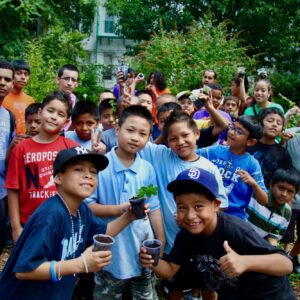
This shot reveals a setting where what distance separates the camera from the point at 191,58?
1195cm

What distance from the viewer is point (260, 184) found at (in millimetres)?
4125

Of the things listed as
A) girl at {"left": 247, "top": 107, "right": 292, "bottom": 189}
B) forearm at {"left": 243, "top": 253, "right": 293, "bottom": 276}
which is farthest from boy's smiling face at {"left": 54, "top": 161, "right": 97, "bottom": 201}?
girl at {"left": 247, "top": 107, "right": 292, "bottom": 189}

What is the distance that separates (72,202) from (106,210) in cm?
64

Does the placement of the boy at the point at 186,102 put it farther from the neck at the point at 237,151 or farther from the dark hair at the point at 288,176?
the dark hair at the point at 288,176

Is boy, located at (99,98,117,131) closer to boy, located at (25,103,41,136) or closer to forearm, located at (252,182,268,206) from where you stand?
boy, located at (25,103,41,136)

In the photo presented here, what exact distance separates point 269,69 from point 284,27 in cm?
222

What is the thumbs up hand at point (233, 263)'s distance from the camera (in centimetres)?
231

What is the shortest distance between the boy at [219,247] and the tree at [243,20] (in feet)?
60.8

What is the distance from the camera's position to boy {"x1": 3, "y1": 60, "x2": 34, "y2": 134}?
216 inches

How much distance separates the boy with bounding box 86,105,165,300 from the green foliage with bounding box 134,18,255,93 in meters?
6.32

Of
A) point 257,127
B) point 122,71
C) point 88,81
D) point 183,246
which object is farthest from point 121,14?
point 183,246

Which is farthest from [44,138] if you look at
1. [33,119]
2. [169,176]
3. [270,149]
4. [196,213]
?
[270,149]

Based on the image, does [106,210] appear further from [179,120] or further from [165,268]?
[179,120]

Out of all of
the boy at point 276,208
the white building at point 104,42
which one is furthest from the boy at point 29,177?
the white building at point 104,42
